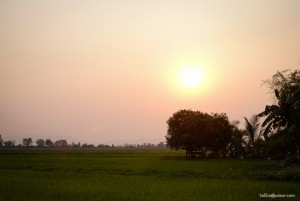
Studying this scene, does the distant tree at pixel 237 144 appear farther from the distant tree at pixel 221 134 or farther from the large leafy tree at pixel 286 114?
the large leafy tree at pixel 286 114

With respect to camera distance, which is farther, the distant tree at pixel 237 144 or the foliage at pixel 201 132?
the foliage at pixel 201 132

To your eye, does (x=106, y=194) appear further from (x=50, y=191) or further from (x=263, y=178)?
(x=263, y=178)

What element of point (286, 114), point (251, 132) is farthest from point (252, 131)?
point (286, 114)

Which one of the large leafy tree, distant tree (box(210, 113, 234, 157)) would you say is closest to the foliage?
distant tree (box(210, 113, 234, 157))

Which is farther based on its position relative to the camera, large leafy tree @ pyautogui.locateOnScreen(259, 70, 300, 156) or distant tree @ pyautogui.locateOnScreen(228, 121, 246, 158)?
distant tree @ pyautogui.locateOnScreen(228, 121, 246, 158)

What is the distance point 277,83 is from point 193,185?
26.9 meters

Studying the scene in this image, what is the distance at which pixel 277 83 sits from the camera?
42.1 m

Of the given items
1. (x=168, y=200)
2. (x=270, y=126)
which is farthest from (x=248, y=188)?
(x=270, y=126)

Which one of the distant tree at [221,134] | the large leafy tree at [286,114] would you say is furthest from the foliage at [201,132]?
the large leafy tree at [286,114]

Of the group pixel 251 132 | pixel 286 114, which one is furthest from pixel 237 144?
pixel 286 114

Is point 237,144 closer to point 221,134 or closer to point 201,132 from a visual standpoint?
point 221,134

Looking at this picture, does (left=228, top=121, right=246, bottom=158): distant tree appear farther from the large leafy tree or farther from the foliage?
the large leafy tree

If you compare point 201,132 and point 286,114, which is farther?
point 201,132

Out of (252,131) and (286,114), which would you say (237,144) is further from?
(286,114)
